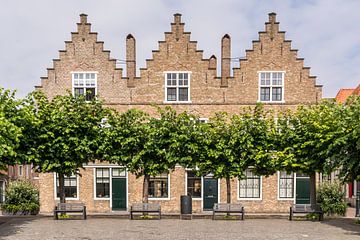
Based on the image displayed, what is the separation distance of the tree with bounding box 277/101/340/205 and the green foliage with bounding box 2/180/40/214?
15841 mm

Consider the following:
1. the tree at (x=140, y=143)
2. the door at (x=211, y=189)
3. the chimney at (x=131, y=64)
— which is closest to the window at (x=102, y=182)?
the tree at (x=140, y=143)

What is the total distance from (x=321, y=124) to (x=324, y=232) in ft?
17.8

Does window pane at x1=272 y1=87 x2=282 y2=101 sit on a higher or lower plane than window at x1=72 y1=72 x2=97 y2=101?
lower

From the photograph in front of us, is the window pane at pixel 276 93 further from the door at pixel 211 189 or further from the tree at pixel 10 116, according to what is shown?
the tree at pixel 10 116

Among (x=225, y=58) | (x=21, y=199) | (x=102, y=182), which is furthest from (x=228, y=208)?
(x=21, y=199)

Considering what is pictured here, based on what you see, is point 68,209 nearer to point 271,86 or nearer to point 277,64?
point 271,86

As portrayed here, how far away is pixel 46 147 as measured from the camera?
59.0 ft

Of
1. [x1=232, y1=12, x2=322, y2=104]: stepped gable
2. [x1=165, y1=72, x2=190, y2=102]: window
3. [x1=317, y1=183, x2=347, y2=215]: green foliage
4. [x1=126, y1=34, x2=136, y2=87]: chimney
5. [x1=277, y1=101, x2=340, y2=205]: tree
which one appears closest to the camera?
[x1=277, y1=101, x2=340, y2=205]: tree

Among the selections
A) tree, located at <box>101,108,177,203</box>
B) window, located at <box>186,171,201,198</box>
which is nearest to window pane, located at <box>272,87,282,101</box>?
window, located at <box>186,171,201,198</box>

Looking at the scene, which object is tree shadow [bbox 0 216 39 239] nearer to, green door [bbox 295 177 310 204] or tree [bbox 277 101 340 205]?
tree [bbox 277 101 340 205]

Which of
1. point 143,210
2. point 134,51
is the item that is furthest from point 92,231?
point 134,51

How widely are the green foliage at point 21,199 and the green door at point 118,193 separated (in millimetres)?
5043

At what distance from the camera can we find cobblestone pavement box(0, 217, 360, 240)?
13.5 metres

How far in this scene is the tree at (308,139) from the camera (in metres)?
17.1
